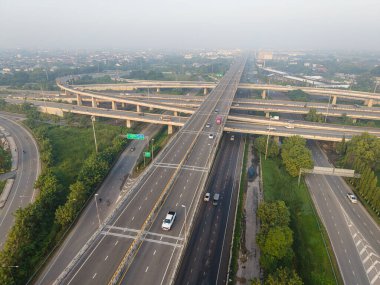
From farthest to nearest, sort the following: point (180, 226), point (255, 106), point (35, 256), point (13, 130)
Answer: point (255, 106) < point (13, 130) < point (35, 256) < point (180, 226)

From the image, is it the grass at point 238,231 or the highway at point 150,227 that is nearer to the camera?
the highway at point 150,227

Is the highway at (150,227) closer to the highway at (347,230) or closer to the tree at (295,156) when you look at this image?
the tree at (295,156)

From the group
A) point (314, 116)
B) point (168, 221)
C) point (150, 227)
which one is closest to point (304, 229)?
point (168, 221)

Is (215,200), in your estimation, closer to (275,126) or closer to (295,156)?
(295,156)

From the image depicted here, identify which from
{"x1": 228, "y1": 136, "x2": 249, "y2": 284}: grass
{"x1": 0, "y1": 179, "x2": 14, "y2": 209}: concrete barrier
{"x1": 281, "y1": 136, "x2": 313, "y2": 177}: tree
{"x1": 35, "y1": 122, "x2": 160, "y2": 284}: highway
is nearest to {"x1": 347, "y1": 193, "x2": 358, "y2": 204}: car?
{"x1": 281, "y1": 136, "x2": 313, "y2": 177}: tree

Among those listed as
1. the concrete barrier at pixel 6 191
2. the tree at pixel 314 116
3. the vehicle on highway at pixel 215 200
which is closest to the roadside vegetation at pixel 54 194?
the concrete barrier at pixel 6 191

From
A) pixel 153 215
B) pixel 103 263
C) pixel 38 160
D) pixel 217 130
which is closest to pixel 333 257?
pixel 153 215

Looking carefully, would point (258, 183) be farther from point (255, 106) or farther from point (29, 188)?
point (255, 106)
